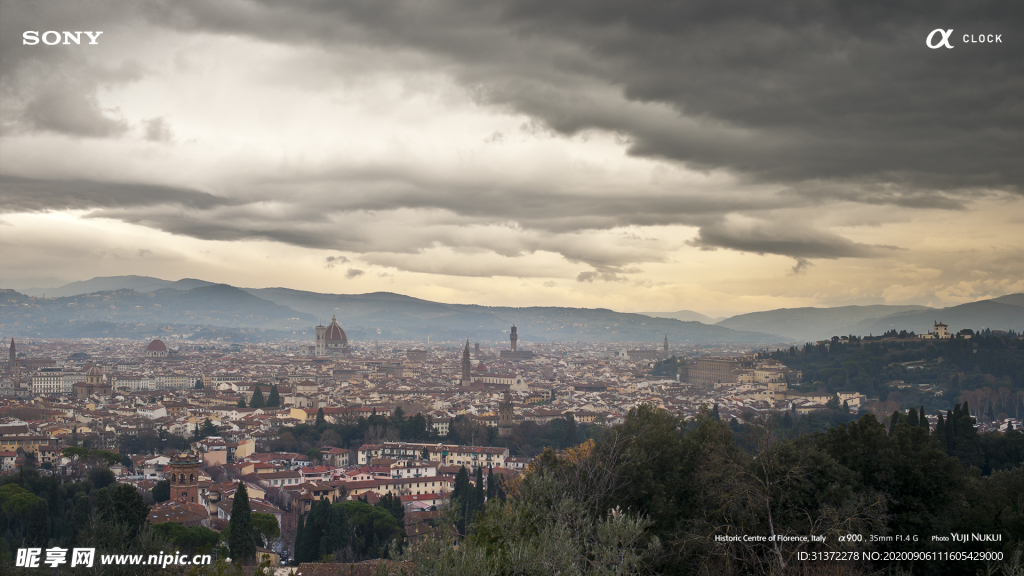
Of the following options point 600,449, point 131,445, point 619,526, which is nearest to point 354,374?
point 131,445

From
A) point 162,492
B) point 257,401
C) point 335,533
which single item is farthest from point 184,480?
point 257,401

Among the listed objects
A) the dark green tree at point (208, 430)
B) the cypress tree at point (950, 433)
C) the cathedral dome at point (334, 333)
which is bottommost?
the dark green tree at point (208, 430)

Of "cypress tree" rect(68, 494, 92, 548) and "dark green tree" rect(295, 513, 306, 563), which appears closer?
"dark green tree" rect(295, 513, 306, 563)

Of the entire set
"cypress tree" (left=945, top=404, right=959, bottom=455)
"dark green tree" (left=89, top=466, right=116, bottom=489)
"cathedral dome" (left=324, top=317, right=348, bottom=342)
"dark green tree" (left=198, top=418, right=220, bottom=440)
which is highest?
"cathedral dome" (left=324, top=317, right=348, bottom=342)

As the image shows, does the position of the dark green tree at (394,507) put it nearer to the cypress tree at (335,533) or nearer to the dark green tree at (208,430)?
the cypress tree at (335,533)

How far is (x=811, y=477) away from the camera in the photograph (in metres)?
12.4

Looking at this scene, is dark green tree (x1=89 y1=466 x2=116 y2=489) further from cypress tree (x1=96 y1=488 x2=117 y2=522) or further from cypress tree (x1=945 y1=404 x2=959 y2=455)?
cypress tree (x1=945 y1=404 x2=959 y2=455)

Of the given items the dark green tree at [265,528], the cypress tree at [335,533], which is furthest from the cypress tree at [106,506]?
the cypress tree at [335,533]

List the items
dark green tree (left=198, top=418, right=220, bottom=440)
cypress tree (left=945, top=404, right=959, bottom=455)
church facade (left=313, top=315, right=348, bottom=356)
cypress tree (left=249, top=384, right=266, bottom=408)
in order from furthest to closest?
church facade (left=313, top=315, right=348, bottom=356), cypress tree (left=249, top=384, right=266, bottom=408), dark green tree (left=198, top=418, right=220, bottom=440), cypress tree (left=945, top=404, right=959, bottom=455)

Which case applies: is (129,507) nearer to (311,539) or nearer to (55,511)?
→ (311,539)

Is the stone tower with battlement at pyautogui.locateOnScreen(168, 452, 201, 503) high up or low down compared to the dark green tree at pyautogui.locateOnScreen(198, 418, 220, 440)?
up

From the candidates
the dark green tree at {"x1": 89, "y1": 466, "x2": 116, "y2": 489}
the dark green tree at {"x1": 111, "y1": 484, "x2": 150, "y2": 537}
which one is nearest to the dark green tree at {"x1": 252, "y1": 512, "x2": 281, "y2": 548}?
the dark green tree at {"x1": 111, "y1": 484, "x2": 150, "y2": 537}

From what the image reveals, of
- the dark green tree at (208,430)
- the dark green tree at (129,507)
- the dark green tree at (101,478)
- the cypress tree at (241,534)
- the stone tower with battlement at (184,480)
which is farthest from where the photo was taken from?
the dark green tree at (208,430)

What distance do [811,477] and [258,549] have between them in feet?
50.4
